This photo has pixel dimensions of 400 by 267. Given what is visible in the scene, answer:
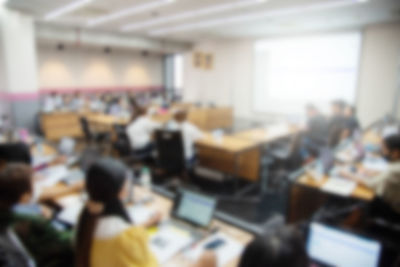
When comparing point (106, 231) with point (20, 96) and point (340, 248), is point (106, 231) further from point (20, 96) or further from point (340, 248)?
point (20, 96)

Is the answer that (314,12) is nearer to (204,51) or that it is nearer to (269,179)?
(269,179)

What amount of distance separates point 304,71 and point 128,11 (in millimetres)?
4972

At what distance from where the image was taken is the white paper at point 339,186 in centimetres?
246

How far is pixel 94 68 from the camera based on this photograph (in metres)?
10.9

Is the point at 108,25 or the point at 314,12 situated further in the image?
the point at 108,25

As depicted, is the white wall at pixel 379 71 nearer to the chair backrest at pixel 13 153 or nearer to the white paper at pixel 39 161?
the white paper at pixel 39 161

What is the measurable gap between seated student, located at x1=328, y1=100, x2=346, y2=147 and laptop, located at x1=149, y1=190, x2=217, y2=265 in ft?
11.6

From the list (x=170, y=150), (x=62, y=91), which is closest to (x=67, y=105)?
(x=62, y=91)

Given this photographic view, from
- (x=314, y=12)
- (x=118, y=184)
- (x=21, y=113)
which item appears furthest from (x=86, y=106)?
(x=118, y=184)

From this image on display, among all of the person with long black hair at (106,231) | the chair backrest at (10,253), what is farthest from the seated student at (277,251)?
the chair backrest at (10,253)

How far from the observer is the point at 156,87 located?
1308cm

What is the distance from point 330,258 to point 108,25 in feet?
26.1

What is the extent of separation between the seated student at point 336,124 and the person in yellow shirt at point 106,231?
4.12 m

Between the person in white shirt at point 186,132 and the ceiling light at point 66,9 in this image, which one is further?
the ceiling light at point 66,9
